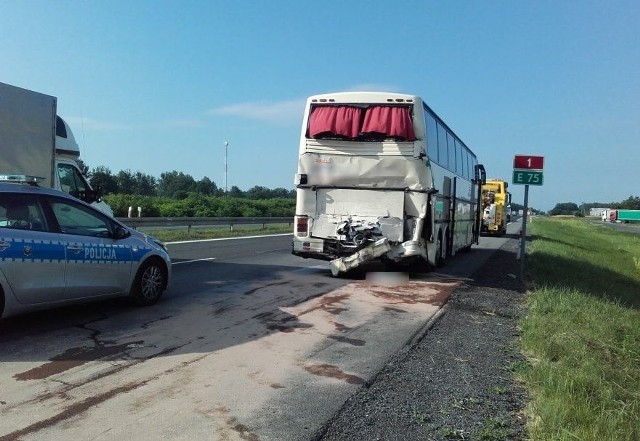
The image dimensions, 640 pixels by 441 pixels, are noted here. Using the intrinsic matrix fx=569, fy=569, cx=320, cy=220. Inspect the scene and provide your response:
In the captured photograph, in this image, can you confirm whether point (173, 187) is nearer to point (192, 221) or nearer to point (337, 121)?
point (192, 221)

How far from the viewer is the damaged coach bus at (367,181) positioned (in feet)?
37.6

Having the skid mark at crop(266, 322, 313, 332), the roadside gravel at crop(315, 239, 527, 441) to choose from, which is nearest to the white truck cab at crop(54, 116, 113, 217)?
the skid mark at crop(266, 322, 313, 332)

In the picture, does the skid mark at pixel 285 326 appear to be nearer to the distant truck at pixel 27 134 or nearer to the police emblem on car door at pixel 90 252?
the police emblem on car door at pixel 90 252

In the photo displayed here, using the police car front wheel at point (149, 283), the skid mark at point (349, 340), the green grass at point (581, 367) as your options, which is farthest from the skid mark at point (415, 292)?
the police car front wheel at point (149, 283)

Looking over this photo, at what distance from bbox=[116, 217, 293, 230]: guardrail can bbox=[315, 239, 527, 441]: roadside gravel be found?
15231 mm

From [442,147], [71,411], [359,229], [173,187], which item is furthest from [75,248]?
[173,187]

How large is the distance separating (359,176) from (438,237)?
2724 mm

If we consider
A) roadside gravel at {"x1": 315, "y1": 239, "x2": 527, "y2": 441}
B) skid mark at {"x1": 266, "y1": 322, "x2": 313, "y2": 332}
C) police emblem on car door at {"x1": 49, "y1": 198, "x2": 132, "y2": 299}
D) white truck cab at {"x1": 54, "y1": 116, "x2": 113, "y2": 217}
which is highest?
white truck cab at {"x1": 54, "y1": 116, "x2": 113, "y2": 217}

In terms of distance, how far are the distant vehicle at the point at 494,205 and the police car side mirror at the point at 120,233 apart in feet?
106

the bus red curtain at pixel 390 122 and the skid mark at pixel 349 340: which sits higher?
the bus red curtain at pixel 390 122

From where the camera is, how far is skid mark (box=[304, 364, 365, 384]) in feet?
17.3

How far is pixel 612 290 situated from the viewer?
13.6 meters

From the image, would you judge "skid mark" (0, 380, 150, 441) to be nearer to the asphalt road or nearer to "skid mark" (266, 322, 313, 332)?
the asphalt road

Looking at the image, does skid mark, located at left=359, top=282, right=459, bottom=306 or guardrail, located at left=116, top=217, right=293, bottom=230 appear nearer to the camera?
skid mark, located at left=359, top=282, right=459, bottom=306
